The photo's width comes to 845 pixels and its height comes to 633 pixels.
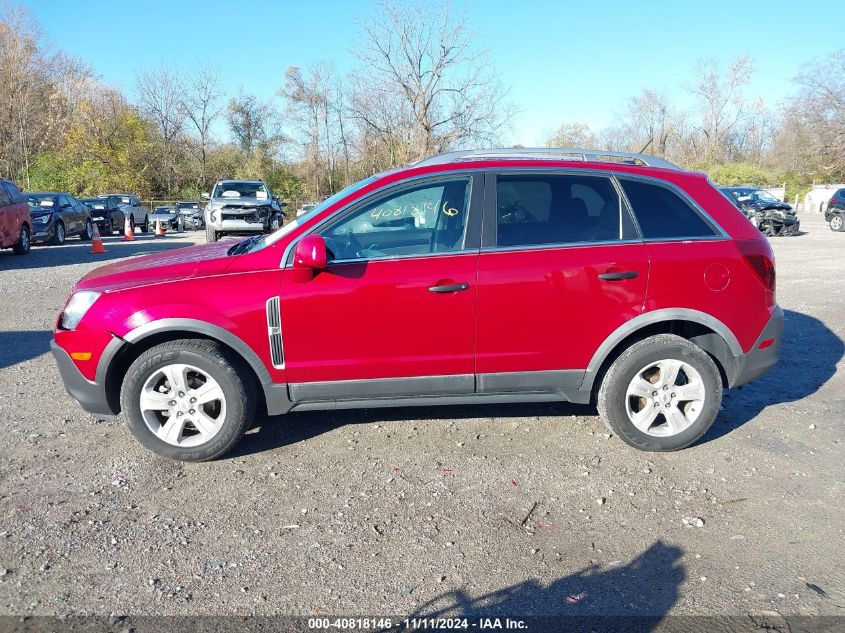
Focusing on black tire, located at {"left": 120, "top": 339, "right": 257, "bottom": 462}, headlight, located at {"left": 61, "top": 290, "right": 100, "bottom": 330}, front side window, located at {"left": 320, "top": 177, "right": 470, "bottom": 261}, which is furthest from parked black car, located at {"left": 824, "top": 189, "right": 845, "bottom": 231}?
headlight, located at {"left": 61, "top": 290, "right": 100, "bottom": 330}

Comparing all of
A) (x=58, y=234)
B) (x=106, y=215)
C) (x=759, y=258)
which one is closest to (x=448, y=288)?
(x=759, y=258)

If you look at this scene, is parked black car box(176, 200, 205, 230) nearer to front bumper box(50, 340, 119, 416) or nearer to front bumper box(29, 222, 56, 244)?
front bumper box(29, 222, 56, 244)

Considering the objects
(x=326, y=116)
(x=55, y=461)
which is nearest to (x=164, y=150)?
(x=326, y=116)

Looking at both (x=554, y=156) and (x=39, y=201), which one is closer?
(x=554, y=156)

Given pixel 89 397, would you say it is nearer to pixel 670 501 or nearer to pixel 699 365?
pixel 670 501

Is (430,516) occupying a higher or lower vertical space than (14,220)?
lower

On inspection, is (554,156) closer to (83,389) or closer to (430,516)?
(430,516)

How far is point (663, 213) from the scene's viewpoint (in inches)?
173

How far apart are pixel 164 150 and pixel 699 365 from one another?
48.3 meters

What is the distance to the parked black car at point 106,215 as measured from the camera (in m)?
24.9

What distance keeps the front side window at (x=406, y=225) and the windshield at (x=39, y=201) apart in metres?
17.7

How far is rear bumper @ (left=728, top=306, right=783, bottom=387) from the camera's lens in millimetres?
4449

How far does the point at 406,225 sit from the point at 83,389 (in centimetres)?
232

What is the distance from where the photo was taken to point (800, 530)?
134 inches
